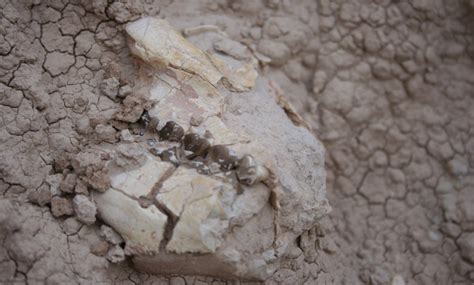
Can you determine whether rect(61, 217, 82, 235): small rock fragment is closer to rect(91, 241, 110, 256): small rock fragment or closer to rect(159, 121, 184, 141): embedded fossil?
rect(91, 241, 110, 256): small rock fragment

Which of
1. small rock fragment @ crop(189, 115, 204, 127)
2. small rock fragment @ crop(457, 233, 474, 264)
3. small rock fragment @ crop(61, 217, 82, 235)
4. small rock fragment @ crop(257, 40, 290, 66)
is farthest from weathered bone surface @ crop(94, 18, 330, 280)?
small rock fragment @ crop(457, 233, 474, 264)

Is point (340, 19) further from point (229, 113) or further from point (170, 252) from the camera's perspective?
point (170, 252)

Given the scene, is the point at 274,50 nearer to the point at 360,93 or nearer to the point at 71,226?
the point at 360,93

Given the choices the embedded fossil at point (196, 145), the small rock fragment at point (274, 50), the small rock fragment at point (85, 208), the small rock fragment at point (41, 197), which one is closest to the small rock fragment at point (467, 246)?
the small rock fragment at point (274, 50)

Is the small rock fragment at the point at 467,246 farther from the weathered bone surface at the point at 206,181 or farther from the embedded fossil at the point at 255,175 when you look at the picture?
the embedded fossil at the point at 255,175

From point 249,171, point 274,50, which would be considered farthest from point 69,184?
point 274,50

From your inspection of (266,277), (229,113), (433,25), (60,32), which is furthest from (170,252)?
(433,25)
